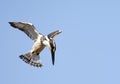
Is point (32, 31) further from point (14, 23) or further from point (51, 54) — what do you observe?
point (51, 54)

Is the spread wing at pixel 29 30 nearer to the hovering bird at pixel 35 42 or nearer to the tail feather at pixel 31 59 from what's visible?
the hovering bird at pixel 35 42

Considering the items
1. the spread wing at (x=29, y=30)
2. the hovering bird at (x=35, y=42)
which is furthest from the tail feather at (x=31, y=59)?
the spread wing at (x=29, y=30)

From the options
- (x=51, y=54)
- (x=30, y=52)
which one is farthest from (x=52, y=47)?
(x=30, y=52)

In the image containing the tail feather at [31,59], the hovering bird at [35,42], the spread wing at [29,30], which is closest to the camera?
the hovering bird at [35,42]

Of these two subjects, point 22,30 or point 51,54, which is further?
point 22,30

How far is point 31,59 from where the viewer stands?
1695 cm

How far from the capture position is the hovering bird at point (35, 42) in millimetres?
16070

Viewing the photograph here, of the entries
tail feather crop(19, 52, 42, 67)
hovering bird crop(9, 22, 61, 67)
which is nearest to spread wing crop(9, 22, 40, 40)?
hovering bird crop(9, 22, 61, 67)

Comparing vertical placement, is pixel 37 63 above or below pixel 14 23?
below

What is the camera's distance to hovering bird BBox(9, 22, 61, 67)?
633 inches

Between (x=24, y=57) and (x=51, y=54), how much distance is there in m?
1.74

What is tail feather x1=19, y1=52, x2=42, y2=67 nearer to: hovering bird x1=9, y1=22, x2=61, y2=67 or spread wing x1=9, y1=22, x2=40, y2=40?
hovering bird x1=9, y1=22, x2=61, y2=67

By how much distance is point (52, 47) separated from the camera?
15.8 metres

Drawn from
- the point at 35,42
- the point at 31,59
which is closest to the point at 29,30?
the point at 35,42
